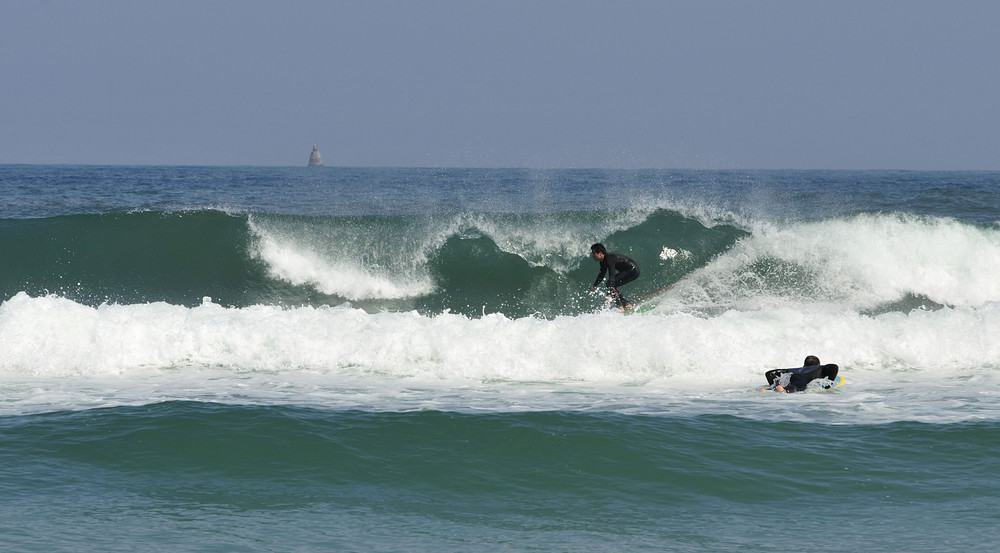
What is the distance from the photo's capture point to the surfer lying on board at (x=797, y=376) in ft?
31.3

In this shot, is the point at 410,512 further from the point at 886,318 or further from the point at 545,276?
the point at 545,276

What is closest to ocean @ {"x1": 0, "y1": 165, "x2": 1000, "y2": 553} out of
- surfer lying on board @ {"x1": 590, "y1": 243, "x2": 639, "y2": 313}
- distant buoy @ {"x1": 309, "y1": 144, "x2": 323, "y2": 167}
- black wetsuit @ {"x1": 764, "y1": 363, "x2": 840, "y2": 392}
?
black wetsuit @ {"x1": 764, "y1": 363, "x2": 840, "y2": 392}

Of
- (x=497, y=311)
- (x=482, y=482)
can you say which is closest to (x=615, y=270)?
(x=497, y=311)

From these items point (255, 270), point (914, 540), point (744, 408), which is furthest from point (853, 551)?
point (255, 270)

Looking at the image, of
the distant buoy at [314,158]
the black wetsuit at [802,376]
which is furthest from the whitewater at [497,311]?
the distant buoy at [314,158]

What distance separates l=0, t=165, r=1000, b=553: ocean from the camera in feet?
20.5

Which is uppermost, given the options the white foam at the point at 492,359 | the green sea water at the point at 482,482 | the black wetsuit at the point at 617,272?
the black wetsuit at the point at 617,272

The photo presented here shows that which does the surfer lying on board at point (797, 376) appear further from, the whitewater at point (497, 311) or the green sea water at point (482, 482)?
the green sea water at point (482, 482)

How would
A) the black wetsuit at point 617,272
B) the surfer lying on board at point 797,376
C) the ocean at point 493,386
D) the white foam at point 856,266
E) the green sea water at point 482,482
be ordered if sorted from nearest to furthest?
the green sea water at point 482,482, the ocean at point 493,386, the surfer lying on board at point 797,376, the black wetsuit at point 617,272, the white foam at point 856,266

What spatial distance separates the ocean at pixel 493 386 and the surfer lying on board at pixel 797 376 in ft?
0.52

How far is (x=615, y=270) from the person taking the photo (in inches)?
540

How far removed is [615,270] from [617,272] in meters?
0.21

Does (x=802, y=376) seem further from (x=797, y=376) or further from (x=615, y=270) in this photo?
(x=615, y=270)

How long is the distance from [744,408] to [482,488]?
3249mm
